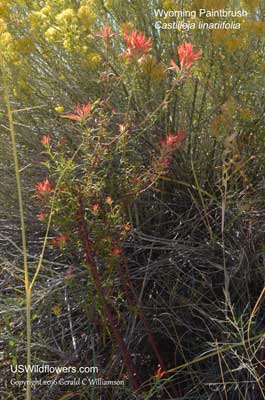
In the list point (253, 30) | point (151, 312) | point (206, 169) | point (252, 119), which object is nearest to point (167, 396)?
point (151, 312)

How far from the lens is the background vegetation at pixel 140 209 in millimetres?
2318

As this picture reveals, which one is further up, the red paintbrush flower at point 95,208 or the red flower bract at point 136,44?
the red flower bract at point 136,44

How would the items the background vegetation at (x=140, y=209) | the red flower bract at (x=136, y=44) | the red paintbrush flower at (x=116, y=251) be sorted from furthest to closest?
the background vegetation at (x=140, y=209) → the red paintbrush flower at (x=116, y=251) → the red flower bract at (x=136, y=44)

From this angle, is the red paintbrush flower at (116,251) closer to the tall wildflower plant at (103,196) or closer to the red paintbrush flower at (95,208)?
the tall wildflower plant at (103,196)

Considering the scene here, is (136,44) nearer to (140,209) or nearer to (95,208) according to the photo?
(95,208)

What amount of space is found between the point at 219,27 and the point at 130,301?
3.42 feet

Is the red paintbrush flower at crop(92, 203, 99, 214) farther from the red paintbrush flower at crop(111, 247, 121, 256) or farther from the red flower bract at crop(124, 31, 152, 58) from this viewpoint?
the red flower bract at crop(124, 31, 152, 58)

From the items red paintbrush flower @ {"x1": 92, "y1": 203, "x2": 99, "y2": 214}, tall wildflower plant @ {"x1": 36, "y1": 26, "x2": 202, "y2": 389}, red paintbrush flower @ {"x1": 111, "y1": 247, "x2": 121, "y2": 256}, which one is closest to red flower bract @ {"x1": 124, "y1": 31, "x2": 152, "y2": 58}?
tall wildflower plant @ {"x1": 36, "y1": 26, "x2": 202, "y2": 389}

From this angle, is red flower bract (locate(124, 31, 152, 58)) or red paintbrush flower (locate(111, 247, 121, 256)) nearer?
red flower bract (locate(124, 31, 152, 58))

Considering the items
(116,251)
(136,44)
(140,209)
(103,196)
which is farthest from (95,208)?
(140,209)

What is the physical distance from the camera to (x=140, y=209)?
2725 mm

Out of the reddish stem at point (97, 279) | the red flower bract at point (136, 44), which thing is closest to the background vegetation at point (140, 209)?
the reddish stem at point (97, 279)

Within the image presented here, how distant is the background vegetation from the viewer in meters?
2.32

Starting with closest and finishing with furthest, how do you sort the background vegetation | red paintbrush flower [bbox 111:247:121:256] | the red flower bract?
the red flower bract, red paintbrush flower [bbox 111:247:121:256], the background vegetation
